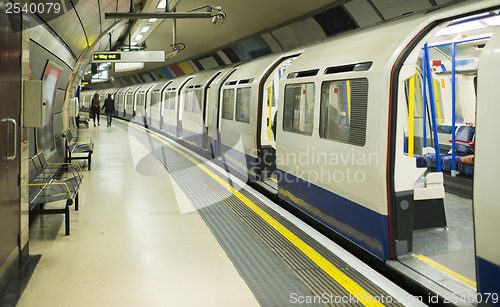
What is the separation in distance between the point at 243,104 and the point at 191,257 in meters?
4.41

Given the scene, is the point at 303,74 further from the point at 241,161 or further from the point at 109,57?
the point at 109,57

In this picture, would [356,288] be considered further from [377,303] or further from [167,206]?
[167,206]

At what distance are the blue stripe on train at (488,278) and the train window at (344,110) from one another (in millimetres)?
1639

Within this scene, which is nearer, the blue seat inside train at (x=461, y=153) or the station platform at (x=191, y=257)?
the station platform at (x=191, y=257)

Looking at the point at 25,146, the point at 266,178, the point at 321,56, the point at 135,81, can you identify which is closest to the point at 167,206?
the point at 266,178

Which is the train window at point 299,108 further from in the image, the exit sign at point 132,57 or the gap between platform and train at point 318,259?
the exit sign at point 132,57

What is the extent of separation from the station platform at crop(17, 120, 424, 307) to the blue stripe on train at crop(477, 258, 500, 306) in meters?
0.68

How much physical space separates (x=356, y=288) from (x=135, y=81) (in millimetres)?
31740

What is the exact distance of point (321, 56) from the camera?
5.50 meters

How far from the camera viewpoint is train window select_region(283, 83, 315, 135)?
5.51 m

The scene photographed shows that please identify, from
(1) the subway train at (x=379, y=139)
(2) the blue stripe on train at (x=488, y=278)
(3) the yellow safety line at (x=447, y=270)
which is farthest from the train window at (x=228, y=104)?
(2) the blue stripe on train at (x=488, y=278)

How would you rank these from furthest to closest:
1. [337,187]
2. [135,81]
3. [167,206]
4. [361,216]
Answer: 1. [135,81]
2. [167,206]
3. [337,187]
4. [361,216]

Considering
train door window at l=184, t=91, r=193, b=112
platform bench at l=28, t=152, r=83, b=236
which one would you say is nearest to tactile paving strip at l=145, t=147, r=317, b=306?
platform bench at l=28, t=152, r=83, b=236

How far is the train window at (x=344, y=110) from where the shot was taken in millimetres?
4391
